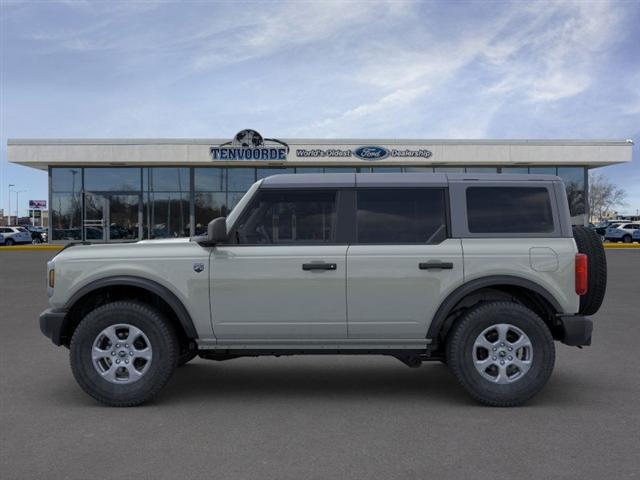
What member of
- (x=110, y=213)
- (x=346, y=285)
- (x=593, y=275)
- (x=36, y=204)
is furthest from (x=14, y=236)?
(x=36, y=204)

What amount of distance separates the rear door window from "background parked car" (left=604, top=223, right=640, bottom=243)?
41.4 m

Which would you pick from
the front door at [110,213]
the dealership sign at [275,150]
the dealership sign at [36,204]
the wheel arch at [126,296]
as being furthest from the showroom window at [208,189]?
the dealership sign at [36,204]

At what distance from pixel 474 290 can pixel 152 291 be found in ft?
8.89

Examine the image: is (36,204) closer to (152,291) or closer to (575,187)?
(575,187)

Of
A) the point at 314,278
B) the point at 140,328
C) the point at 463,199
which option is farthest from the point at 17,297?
the point at 463,199

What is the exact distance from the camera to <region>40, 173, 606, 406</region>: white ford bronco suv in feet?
17.1

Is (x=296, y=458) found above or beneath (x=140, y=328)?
beneath

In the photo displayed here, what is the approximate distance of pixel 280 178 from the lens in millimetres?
5566

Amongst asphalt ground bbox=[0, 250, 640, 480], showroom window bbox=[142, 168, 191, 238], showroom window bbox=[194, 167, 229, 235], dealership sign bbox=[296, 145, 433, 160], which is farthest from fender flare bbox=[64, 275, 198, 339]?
showroom window bbox=[142, 168, 191, 238]

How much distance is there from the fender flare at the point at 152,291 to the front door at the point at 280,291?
0.75ft

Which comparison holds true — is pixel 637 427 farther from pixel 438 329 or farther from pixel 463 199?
pixel 463 199

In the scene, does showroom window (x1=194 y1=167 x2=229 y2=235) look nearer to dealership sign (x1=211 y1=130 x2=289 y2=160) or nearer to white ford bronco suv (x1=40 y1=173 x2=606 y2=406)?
dealership sign (x1=211 y1=130 x2=289 y2=160)

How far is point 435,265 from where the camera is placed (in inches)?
206

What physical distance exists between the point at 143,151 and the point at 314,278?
31.6 meters
